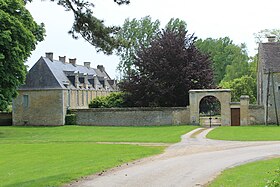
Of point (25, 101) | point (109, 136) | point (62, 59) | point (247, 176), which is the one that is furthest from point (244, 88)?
point (247, 176)

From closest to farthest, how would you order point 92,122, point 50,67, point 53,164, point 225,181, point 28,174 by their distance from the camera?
point 225,181 → point 28,174 → point 53,164 → point 92,122 → point 50,67

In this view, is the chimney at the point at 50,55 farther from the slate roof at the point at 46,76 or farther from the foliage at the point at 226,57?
the foliage at the point at 226,57

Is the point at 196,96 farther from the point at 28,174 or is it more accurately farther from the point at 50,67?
the point at 28,174

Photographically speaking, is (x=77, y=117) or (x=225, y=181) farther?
(x=77, y=117)

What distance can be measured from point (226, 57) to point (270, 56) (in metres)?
39.7

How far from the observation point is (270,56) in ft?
154

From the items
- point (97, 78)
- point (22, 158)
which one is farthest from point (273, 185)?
point (97, 78)

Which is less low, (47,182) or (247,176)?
(247,176)

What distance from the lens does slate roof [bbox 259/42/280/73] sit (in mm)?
45344

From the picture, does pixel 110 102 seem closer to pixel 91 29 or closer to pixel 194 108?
pixel 194 108

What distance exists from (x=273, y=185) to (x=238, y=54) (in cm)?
7282

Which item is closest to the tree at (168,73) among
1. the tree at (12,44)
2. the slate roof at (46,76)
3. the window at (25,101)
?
the slate roof at (46,76)

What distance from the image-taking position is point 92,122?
4962cm

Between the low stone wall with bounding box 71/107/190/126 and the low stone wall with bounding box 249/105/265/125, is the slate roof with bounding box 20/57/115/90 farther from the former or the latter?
the low stone wall with bounding box 249/105/265/125
